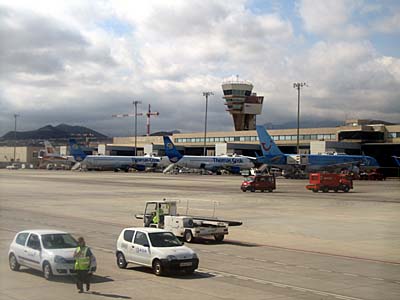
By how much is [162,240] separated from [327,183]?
59.2 meters

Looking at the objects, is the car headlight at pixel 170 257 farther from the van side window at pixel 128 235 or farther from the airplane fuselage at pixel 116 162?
the airplane fuselage at pixel 116 162

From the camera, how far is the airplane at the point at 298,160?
127250 mm

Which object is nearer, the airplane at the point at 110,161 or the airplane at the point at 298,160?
the airplane at the point at 298,160

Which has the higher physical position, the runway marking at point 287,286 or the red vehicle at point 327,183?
the red vehicle at point 327,183

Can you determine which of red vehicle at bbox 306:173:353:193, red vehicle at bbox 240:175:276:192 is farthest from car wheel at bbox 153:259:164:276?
red vehicle at bbox 306:173:353:193

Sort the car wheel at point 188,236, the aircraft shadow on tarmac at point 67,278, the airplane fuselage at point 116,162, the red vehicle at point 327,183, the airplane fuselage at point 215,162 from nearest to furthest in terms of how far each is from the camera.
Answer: the aircraft shadow on tarmac at point 67,278
the car wheel at point 188,236
the red vehicle at point 327,183
the airplane fuselage at point 215,162
the airplane fuselage at point 116,162

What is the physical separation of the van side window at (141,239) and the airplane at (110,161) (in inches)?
6169

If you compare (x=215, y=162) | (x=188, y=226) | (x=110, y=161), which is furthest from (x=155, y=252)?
(x=110, y=161)

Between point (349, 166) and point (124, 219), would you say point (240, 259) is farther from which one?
point (349, 166)

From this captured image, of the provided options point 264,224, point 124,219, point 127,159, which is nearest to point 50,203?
point 124,219

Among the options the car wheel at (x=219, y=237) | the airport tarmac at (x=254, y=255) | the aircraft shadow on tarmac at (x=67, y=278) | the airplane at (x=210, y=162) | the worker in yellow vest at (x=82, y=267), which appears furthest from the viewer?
the airplane at (x=210, y=162)

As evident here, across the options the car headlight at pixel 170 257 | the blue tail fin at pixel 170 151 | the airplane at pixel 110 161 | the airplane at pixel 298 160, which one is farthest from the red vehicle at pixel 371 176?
the car headlight at pixel 170 257

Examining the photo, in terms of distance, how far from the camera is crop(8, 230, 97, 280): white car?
18844mm

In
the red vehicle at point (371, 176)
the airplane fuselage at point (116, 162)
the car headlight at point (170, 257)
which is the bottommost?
the car headlight at point (170, 257)
